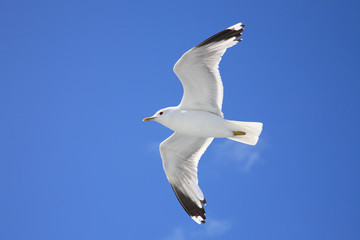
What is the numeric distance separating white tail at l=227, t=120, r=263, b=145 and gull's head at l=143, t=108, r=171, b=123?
0.93 metres

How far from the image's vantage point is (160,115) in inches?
250

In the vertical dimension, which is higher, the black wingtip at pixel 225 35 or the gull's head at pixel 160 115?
the black wingtip at pixel 225 35

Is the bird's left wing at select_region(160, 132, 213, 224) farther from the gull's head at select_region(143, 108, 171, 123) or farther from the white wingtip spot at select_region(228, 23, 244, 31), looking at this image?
the white wingtip spot at select_region(228, 23, 244, 31)

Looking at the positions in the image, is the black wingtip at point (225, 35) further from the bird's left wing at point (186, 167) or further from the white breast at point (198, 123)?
the bird's left wing at point (186, 167)

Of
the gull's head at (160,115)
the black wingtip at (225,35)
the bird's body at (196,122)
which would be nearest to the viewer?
the black wingtip at (225,35)

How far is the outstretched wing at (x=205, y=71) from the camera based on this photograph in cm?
590

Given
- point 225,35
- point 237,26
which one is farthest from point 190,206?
point 237,26

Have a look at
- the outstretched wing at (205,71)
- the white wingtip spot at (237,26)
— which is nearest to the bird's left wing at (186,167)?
the outstretched wing at (205,71)

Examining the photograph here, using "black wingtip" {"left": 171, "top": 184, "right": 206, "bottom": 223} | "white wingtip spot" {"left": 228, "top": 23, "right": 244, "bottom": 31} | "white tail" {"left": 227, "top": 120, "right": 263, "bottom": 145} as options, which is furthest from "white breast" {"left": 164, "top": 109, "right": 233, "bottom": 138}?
"white wingtip spot" {"left": 228, "top": 23, "right": 244, "bottom": 31}

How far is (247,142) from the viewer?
6.38 m

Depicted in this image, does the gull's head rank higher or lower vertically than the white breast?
higher

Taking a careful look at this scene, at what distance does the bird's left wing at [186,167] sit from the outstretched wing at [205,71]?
0.75 m

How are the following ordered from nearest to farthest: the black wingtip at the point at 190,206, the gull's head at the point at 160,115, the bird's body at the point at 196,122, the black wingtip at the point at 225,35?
the black wingtip at the point at 225,35
the bird's body at the point at 196,122
the gull's head at the point at 160,115
the black wingtip at the point at 190,206

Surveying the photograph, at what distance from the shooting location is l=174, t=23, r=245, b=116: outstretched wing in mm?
5902
